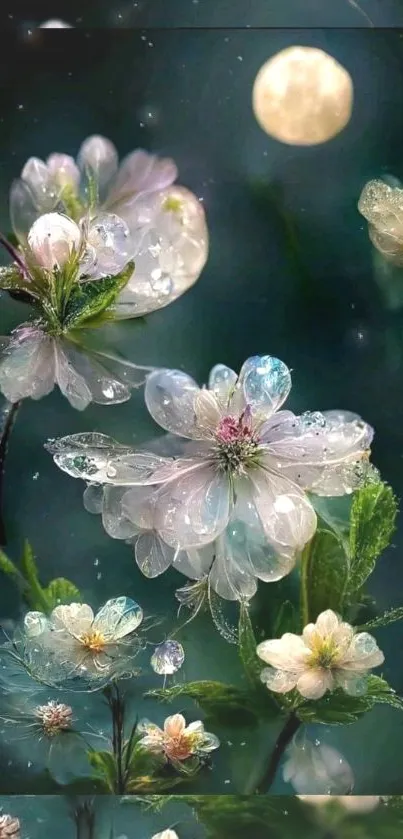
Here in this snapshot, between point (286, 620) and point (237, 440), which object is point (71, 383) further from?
point (286, 620)

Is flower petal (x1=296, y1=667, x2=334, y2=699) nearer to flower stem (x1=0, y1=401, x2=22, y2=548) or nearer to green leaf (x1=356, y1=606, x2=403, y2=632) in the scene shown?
green leaf (x1=356, y1=606, x2=403, y2=632)

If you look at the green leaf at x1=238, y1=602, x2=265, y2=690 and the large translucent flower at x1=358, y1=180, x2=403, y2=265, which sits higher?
the large translucent flower at x1=358, y1=180, x2=403, y2=265

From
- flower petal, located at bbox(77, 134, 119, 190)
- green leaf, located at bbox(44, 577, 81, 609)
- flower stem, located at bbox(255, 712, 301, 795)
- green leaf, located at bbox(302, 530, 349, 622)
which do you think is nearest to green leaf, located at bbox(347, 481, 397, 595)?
green leaf, located at bbox(302, 530, 349, 622)

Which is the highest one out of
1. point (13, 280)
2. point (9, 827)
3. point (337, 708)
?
point (13, 280)

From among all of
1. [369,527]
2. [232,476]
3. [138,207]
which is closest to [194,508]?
[232,476]

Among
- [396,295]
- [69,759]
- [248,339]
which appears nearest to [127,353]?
[248,339]

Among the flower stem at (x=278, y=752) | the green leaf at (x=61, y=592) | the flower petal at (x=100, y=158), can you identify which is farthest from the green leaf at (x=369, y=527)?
the flower petal at (x=100, y=158)

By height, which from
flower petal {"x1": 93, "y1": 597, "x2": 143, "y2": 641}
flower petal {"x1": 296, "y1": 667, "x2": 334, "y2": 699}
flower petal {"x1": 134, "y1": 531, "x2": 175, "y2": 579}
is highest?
flower petal {"x1": 134, "y1": 531, "x2": 175, "y2": 579}
